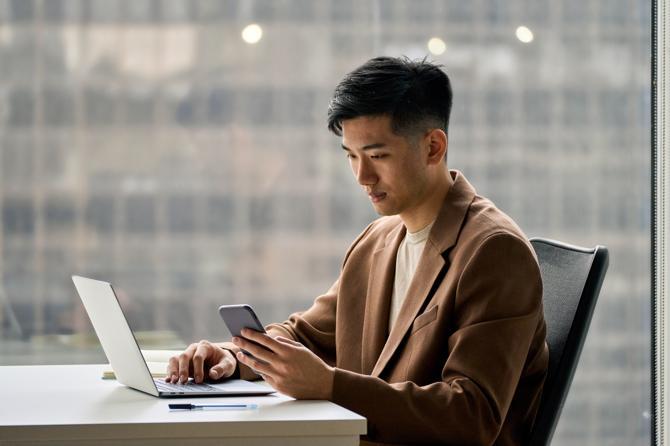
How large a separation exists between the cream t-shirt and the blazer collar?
1cm

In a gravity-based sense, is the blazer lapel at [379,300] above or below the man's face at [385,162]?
below

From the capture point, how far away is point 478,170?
2941 millimetres

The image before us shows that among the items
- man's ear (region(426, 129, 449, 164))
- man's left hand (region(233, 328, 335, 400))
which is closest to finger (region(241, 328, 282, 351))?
man's left hand (region(233, 328, 335, 400))

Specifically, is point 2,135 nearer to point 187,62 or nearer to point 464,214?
point 187,62

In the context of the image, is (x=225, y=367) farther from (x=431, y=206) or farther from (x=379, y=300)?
(x=431, y=206)

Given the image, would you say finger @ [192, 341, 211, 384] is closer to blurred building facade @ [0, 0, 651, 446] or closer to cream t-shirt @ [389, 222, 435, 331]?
cream t-shirt @ [389, 222, 435, 331]

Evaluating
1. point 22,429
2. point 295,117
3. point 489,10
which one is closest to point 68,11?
point 295,117

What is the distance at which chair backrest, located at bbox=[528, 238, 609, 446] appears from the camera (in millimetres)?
1561

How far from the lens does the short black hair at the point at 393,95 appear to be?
1811 mm

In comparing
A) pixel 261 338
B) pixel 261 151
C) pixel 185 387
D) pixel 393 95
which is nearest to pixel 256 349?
pixel 261 338

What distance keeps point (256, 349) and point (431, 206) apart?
23.1 inches

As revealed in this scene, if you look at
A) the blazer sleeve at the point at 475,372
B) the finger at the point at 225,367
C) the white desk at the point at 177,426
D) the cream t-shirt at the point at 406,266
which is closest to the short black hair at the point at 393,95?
the cream t-shirt at the point at 406,266

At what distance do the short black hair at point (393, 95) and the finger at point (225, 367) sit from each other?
0.51 metres

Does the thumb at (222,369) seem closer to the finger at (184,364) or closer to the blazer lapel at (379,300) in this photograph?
the finger at (184,364)
